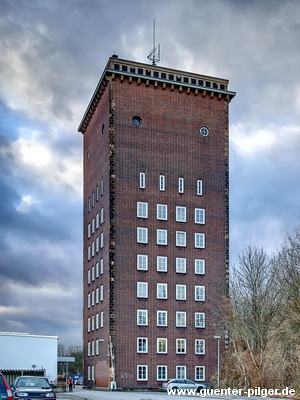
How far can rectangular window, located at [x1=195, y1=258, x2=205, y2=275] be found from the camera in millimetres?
69938

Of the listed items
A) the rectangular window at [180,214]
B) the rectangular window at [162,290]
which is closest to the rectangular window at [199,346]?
the rectangular window at [162,290]

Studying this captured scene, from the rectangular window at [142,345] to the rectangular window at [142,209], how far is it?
12.9 m

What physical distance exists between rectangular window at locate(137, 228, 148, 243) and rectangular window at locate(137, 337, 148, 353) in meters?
10.2

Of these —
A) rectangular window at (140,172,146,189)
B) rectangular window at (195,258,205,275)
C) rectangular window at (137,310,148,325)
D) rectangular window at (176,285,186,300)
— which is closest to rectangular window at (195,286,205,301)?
rectangular window at (176,285,186,300)

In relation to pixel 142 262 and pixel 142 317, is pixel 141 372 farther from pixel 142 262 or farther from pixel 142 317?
pixel 142 262

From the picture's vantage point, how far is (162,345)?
218 ft

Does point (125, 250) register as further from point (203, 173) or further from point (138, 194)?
point (203, 173)

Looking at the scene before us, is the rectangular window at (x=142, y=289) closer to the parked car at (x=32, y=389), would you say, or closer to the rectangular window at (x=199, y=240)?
the rectangular window at (x=199, y=240)

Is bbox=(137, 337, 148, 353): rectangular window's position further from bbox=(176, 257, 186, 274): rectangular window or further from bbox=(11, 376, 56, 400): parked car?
bbox=(11, 376, 56, 400): parked car

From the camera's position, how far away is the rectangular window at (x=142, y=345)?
65.3 metres

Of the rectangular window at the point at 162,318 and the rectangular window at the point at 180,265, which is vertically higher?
the rectangular window at the point at 180,265

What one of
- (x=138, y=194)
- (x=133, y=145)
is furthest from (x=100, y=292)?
(x=133, y=145)

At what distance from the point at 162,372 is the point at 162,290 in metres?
8.42

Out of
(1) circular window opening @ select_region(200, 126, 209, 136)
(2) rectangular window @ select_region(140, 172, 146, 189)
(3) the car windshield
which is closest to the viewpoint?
(3) the car windshield
